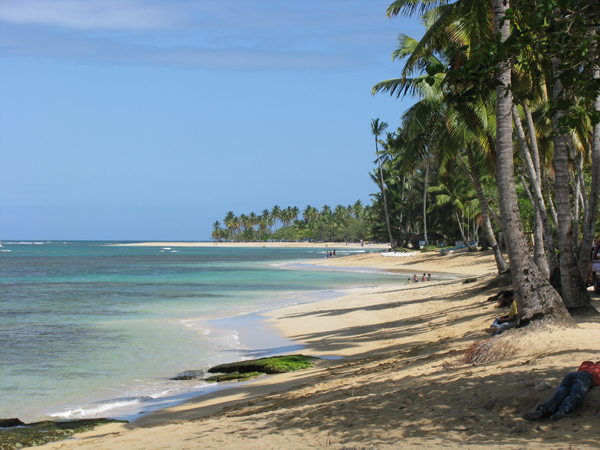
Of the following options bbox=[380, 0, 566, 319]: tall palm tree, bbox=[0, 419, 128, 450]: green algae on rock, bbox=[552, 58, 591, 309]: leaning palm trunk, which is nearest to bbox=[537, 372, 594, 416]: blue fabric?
bbox=[380, 0, 566, 319]: tall palm tree

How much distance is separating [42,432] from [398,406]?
15.4ft

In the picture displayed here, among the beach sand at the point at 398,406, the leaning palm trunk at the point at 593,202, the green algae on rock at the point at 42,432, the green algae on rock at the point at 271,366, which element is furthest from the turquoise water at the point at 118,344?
the leaning palm trunk at the point at 593,202

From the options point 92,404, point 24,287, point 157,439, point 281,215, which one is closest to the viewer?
point 157,439

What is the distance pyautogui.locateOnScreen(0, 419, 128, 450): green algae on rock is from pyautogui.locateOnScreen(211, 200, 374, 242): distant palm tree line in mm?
140908

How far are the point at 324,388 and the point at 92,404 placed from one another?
4224 millimetres

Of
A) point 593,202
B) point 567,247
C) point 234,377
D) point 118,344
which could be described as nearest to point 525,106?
point 593,202

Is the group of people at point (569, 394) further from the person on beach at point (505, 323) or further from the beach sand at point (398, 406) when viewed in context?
the person on beach at point (505, 323)

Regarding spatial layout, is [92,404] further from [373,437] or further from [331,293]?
[331,293]

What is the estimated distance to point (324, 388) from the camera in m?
7.78

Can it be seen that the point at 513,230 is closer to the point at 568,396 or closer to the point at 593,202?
the point at 593,202

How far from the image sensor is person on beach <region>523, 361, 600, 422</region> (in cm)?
489

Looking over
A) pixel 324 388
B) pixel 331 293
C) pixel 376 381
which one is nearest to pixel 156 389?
pixel 324 388

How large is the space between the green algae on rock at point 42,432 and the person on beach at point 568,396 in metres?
5.63

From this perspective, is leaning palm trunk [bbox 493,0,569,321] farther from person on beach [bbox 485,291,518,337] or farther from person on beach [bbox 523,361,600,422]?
person on beach [bbox 523,361,600,422]
